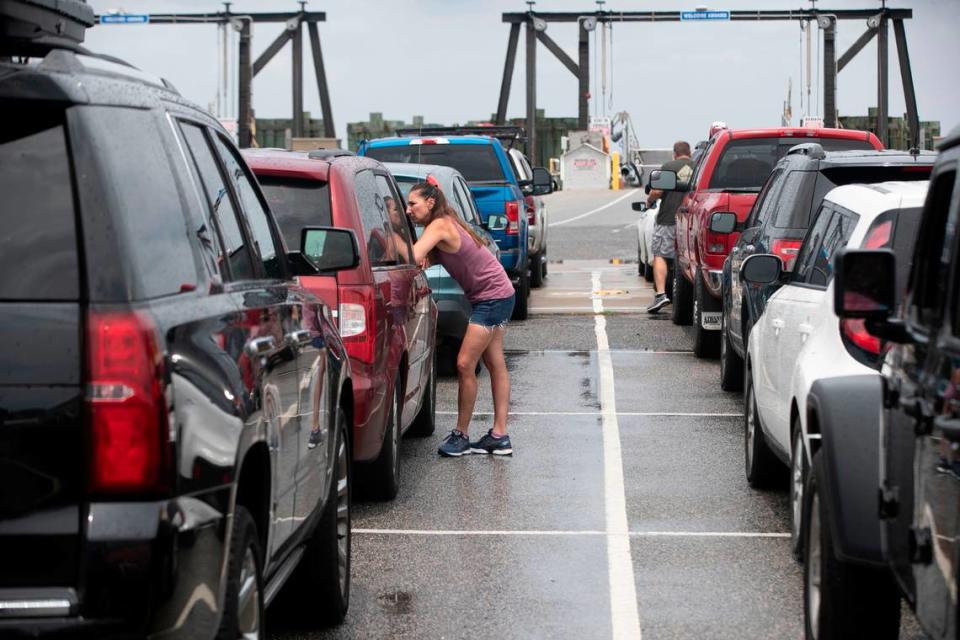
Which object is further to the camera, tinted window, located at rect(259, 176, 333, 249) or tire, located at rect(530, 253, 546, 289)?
tire, located at rect(530, 253, 546, 289)

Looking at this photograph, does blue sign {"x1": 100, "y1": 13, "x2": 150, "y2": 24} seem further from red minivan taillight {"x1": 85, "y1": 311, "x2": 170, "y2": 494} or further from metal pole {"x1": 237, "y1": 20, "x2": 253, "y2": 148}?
red minivan taillight {"x1": 85, "y1": 311, "x2": 170, "y2": 494}

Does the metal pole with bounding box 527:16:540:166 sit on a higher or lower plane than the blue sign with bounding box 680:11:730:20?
lower

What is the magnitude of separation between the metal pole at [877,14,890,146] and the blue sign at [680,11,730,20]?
223 inches

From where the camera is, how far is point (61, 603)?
11.6 ft

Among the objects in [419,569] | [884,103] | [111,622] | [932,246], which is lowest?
[419,569]

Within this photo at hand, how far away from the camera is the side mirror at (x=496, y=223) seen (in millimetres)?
18047

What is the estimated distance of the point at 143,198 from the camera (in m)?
3.85

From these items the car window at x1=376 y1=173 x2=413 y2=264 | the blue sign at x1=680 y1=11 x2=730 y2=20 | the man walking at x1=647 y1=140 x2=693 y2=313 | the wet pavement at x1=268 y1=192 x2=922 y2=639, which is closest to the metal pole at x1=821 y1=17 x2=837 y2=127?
the blue sign at x1=680 y1=11 x2=730 y2=20

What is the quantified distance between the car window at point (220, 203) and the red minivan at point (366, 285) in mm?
2328

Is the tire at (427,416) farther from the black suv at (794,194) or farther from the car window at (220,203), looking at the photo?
the car window at (220,203)

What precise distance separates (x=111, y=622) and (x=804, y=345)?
13.5 feet

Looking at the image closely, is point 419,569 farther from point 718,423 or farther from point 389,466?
point 718,423

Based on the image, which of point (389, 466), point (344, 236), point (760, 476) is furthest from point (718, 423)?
point (344, 236)

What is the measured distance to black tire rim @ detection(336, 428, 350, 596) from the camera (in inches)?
240
